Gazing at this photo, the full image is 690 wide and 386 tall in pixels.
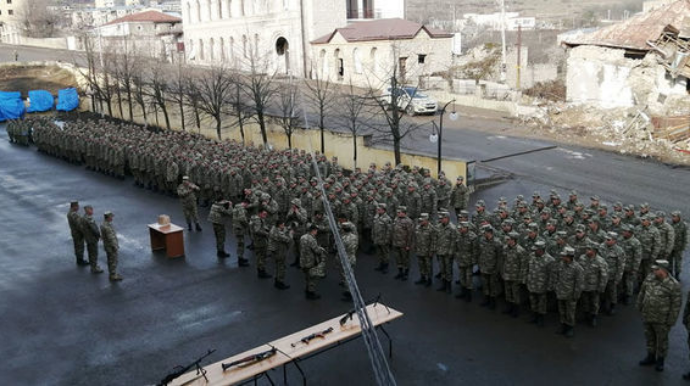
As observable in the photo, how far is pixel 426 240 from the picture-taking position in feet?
42.1

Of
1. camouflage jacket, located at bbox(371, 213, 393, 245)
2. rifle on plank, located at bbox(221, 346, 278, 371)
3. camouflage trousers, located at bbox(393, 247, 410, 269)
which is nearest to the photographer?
rifle on plank, located at bbox(221, 346, 278, 371)

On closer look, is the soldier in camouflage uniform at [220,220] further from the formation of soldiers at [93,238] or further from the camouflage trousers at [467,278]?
the camouflage trousers at [467,278]

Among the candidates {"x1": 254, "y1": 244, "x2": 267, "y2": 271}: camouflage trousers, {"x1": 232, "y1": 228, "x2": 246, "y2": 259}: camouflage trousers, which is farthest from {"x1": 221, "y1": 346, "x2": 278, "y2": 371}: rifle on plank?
{"x1": 232, "y1": 228, "x2": 246, "y2": 259}: camouflage trousers

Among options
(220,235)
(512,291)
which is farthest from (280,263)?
(512,291)

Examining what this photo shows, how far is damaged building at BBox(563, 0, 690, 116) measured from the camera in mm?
28344

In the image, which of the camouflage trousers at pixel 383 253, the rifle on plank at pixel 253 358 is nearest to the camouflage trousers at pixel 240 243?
the camouflage trousers at pixel 383 253

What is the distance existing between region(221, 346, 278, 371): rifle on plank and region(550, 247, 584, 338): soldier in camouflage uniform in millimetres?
4949

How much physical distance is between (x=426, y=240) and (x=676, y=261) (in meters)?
5.22

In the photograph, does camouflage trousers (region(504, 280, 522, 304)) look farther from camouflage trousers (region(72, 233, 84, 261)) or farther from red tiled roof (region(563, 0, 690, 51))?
red tiled roof (region(563, 0, 690, 51))

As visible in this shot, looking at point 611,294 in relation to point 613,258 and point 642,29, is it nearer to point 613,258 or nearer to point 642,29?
point 613,258

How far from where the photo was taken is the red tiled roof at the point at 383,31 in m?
45.8

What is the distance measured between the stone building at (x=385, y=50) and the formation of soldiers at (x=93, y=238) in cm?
3127

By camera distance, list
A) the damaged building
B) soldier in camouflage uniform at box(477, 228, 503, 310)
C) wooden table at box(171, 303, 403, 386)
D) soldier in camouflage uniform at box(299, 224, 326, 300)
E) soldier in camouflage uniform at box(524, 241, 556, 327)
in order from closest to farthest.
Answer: wooden table at box(171, 303, 403, 386)
soldier in camouflage uniform at box(524, 241, 556, 327)
soldier in camouflage uniform at box(477, 228, 503, 310)
soldier in camouflage uniform at box(299, 224, 326, 300)
the damaged building

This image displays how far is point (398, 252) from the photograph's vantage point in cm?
1352
